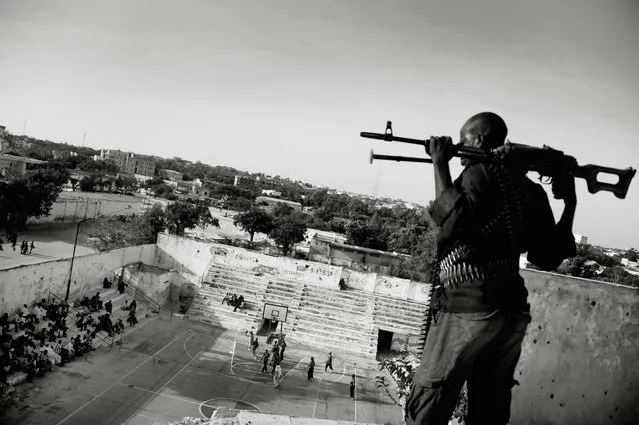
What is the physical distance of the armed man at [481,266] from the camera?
246cm

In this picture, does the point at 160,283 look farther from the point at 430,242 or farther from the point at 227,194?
the point at 227,194

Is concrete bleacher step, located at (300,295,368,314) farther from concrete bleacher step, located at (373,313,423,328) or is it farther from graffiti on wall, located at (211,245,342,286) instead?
graffiti on wall, located at (211,245,342,286)

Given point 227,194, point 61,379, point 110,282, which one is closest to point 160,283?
point 110,282

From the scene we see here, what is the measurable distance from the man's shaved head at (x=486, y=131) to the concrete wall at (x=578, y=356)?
1.98 m

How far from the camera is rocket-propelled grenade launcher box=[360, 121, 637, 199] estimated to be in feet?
8.52

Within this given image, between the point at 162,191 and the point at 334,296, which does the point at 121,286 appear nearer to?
the point at 334,296

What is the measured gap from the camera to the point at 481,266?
2.51m

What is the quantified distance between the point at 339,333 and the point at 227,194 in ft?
218

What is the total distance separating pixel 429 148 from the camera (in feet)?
8.32

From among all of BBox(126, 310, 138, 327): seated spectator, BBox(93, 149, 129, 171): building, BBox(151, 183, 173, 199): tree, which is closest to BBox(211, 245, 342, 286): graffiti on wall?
BBox(126, 310, 138, 327): seated spectator

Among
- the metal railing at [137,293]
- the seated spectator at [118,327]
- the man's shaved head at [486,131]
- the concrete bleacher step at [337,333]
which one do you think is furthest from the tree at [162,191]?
the man's shaved head at [486,131]

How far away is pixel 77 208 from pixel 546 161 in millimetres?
48742

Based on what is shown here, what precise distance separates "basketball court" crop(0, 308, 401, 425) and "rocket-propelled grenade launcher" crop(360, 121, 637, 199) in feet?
39.5

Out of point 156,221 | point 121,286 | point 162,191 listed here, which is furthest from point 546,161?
point 162,191
